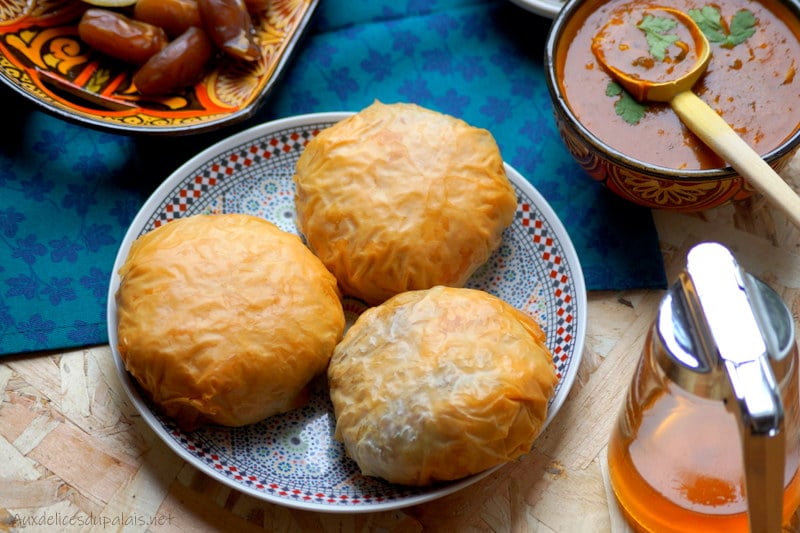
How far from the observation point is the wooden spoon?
1782 millimetres

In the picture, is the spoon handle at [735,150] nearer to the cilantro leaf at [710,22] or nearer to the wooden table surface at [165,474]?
the cilantro leaf at [710,22]

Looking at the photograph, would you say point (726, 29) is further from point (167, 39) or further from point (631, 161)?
point (167, 39)

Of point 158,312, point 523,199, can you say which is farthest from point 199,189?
point 523,199

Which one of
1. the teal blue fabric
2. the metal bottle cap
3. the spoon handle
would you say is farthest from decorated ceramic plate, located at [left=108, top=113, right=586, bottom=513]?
the metal bottle cap

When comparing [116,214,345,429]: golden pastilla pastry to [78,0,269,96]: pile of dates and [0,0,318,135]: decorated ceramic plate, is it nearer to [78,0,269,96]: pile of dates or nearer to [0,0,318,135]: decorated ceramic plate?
[0,0,318,135]: decorated ceramic plate

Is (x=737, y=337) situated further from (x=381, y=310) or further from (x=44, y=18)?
(x=44, y=18)

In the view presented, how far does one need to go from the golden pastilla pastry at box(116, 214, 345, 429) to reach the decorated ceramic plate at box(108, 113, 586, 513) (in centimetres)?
5

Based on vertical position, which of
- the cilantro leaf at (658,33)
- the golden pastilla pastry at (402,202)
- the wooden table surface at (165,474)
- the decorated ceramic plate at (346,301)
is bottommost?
the wooden table surface at (165,474)

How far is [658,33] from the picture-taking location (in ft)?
6.71

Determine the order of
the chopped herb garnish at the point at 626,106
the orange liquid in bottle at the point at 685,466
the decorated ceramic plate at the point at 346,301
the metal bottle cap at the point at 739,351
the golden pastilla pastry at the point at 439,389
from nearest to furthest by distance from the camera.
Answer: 1. the metal bottle cap at the point at 739,351
2. the orange liquid in bottle at the point at 685,466
3. the golden pastilla pastry at the point at 439,389
4. the decorated ceramic plate at the point at 346,301
5. the chopped herb garnish at the point at 626,106

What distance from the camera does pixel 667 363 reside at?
141cm

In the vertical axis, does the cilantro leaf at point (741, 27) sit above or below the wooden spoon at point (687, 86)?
above

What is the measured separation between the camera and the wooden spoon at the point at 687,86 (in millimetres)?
1782

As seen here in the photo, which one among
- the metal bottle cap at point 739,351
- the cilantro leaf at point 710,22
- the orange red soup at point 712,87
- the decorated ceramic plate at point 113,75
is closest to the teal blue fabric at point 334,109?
the decorated ceramic plate at point 113,75
